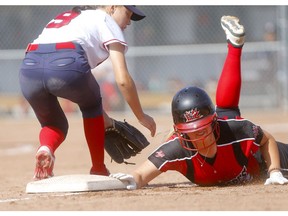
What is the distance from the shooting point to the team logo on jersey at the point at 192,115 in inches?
191

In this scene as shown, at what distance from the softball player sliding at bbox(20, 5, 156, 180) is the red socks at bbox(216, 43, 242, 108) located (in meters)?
0.85

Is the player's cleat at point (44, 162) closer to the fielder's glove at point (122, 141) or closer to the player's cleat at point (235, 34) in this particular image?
the fielder's glove at point (122, 141)

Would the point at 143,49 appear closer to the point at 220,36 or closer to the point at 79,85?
the point at 220,36

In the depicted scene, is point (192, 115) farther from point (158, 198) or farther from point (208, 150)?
point (158, 198)

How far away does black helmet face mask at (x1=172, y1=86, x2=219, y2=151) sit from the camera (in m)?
4.85

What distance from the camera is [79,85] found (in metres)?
5.05

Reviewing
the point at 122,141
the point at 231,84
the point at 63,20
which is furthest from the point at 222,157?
the point at 63,20

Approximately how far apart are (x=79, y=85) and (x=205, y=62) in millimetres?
12085

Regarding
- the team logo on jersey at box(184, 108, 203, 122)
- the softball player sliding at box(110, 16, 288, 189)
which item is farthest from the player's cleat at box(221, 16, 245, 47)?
the team logo on jersey at box(184, 108, 203, 122)

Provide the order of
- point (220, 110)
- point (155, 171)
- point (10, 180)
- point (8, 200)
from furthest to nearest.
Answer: point (10, 180) → point (220, 110) → point (155, 171) → point (8, 200)

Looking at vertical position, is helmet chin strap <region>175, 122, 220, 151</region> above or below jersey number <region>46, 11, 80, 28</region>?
below

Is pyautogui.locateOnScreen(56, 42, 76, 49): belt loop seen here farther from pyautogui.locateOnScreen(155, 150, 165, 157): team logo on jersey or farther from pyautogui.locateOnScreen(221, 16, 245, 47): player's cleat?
pyautogui.locateOnScreen(221, 16, 245, 47): player's cleat
